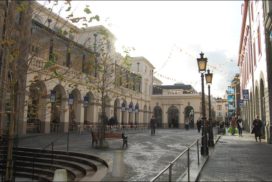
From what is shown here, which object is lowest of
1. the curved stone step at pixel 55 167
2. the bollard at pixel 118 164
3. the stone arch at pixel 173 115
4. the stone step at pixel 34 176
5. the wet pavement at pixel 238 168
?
the stone step at pixel 34 176

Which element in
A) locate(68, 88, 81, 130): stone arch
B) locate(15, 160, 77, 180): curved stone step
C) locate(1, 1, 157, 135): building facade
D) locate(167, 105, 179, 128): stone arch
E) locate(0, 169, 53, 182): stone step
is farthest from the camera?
locate(167, 105, 179, 128): stone arch

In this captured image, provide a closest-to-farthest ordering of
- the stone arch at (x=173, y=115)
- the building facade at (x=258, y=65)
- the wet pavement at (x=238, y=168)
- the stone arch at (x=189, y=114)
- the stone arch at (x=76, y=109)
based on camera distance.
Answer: the wet pavement at (x=238, y=168), the building facade at (x=258, y=65), the stone arch at (x=76, y=109), the stone arch at (x=189, y=114), the stone arch at (x=173, y=115)

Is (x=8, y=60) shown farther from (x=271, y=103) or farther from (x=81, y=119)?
(x=81, y=119)

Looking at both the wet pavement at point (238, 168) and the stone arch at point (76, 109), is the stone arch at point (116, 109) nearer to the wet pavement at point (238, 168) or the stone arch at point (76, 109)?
the stone arch at point (76, 109)

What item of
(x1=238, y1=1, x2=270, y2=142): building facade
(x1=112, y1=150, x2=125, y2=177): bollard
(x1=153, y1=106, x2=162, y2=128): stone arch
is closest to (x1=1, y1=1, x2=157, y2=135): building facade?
(x1=112, y1=150, x2=125, y2=177): bollard

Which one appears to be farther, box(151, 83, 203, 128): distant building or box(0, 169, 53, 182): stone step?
box(151, 83, 203, 128): distant building

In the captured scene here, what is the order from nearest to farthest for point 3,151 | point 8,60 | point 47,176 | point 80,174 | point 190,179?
1. point 8,60
2. point 190,179
3. point 80,174
4. point 47,176
5. point 3,151

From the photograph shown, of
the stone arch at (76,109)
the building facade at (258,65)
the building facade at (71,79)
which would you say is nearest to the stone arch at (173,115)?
the building facade at (71,79)

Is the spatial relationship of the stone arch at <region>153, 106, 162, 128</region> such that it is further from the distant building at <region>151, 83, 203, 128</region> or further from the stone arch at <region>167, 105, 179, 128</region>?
the stone arch at <region>167, 105, 179, 128</region>

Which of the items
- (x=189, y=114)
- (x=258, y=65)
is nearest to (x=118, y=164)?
(x=258, y=65)

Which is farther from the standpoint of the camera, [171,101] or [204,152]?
[171,101]

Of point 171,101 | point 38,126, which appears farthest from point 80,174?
point 171,101

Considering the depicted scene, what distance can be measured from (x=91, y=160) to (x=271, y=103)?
1183 cm

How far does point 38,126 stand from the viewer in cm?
2512
